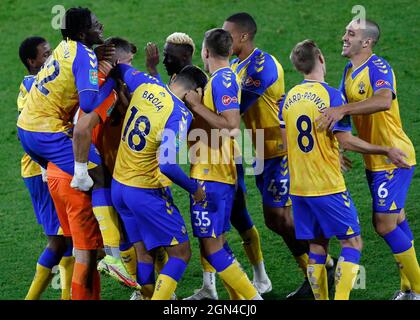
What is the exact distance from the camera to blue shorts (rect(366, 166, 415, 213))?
8344mm

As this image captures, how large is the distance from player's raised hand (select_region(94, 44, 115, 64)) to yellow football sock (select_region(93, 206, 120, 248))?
115 centimetres

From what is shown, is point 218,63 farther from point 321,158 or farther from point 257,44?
point 257,44

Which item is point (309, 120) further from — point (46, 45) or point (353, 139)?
point (46, 45)

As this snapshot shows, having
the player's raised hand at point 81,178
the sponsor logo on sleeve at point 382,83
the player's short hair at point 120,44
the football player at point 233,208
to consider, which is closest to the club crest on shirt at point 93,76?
the player's short hair at point 120,44

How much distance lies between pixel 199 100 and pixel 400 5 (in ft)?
25.9

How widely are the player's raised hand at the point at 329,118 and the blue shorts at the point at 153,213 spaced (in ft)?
4.21

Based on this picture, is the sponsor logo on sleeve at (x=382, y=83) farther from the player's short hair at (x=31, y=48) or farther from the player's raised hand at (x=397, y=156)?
the player's short hair at (x=31, y=48)

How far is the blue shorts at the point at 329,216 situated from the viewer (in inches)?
311

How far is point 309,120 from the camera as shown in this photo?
25.8 ft

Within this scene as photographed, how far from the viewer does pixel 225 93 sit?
26.2ft

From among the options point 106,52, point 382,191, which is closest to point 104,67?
point 106,52

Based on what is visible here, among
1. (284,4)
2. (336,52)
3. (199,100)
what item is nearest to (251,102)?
(199,100)

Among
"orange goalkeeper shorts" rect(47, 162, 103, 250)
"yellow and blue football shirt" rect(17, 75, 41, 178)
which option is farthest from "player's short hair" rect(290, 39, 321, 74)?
"yellow and blue football shirt" rect(17, 75, 41, 178)

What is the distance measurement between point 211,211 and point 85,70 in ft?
4.77
